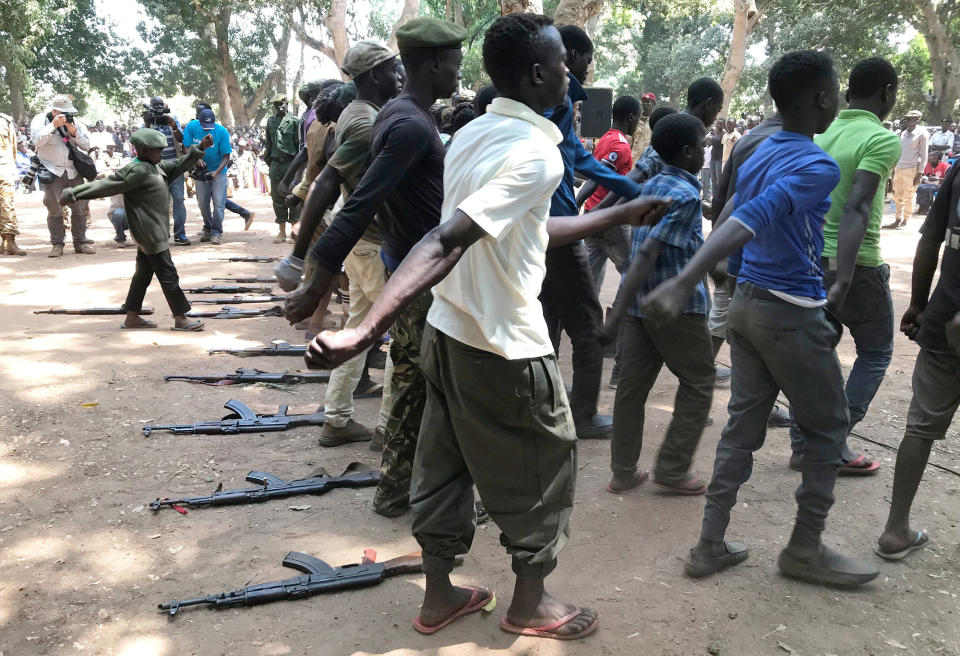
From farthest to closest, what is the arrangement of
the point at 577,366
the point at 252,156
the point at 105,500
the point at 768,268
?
the point at 252,156, the point at 577,366, the point at 105,500, the point at 768,268

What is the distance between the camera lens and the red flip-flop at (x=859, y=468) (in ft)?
13.3

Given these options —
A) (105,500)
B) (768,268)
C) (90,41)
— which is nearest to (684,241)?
(768,268)

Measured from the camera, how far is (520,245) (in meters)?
2.33

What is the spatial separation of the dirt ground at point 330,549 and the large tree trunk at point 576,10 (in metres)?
5.36

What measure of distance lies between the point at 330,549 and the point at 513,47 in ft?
7.29

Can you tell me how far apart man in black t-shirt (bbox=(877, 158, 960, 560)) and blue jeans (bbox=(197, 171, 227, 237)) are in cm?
1049

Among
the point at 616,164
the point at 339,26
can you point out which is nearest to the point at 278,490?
the point at 616,164

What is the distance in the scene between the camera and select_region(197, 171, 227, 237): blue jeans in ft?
38.7

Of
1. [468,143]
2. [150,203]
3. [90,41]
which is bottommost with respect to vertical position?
[150,203]

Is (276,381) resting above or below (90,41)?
below

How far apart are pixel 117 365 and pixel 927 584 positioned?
5549 mm

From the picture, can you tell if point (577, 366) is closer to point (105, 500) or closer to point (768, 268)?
point (768, 268)

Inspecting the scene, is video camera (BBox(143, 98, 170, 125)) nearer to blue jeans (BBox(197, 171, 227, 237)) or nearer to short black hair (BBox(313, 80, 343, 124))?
blue jeans (BBox(197, 171, 227, 237))

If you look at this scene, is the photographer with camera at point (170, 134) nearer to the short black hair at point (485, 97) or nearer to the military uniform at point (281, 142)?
the military uniform at point (281, 142)
